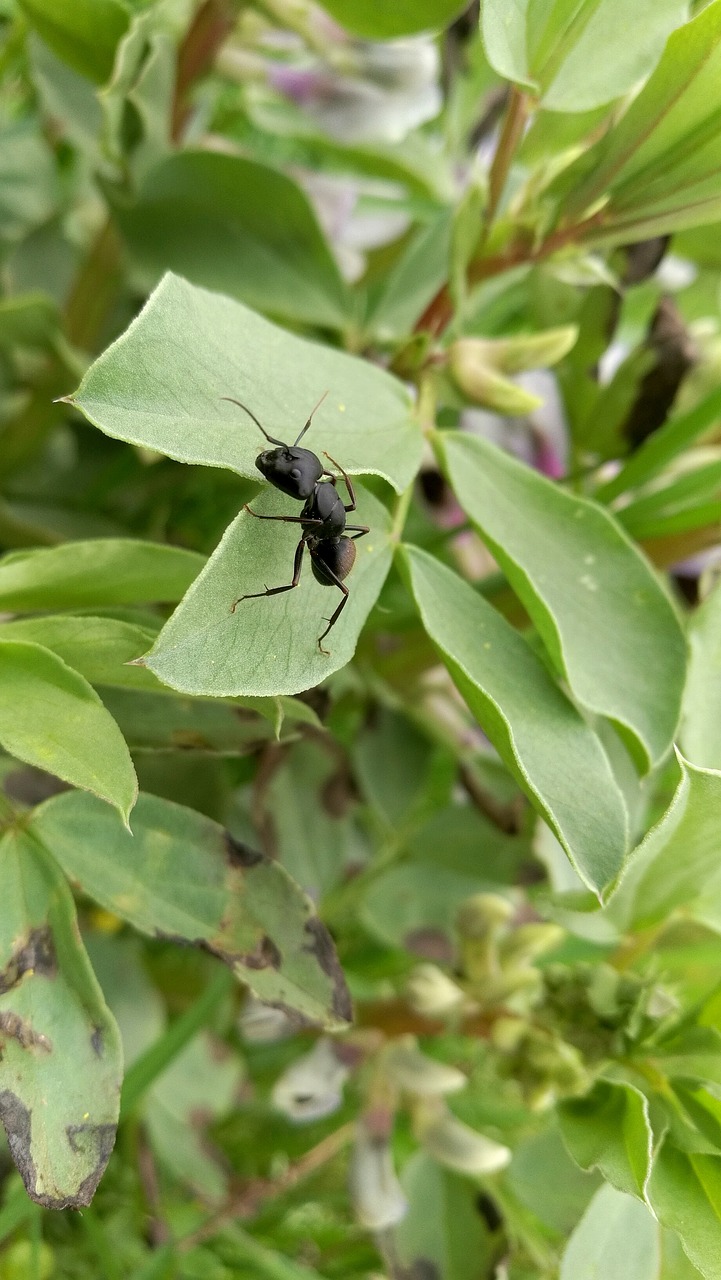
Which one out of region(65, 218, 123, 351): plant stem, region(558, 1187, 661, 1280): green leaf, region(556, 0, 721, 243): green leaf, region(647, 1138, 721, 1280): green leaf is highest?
region(556, 0, 721, 243): green leaf

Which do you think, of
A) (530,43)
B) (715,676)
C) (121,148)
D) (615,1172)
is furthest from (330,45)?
(615,1172)

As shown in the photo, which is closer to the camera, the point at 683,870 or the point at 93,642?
the point at 93,642

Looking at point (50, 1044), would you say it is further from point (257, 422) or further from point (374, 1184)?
point (374, 1184)

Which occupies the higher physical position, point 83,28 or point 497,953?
point 83,28

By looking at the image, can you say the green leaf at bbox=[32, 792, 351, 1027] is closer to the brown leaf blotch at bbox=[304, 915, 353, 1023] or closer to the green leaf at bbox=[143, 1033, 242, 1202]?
the brown leaf blotch at bbox=[304, 915, 353, 1023]

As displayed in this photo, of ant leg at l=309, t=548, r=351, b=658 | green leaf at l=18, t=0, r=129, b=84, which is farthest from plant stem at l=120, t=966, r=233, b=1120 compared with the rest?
green leaf at l=18, t=0, r=129, b=84

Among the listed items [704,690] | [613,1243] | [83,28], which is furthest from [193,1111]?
[83,28]
